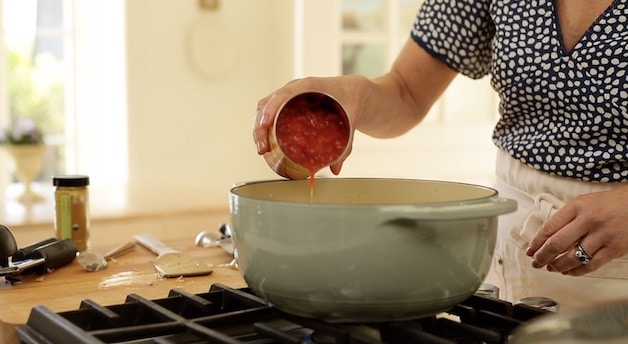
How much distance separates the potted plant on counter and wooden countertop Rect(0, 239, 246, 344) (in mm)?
1611

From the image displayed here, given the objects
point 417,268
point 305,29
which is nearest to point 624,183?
point 417,268

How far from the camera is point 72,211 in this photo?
1273 mm

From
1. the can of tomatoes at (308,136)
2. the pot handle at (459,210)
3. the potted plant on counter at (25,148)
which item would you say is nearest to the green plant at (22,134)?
the potted plant on counter at (25,148)

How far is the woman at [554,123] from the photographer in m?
1.11

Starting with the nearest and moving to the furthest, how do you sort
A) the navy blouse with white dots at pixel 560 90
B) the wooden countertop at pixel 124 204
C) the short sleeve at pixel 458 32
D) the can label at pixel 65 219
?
the navy blouse with white dots at pixel 560 90
the can label at pixel 65 219
the short sleeve at pixel 458 32
the wooden countertop at pixel 124 204

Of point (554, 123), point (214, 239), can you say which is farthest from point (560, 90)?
point (214, 239)

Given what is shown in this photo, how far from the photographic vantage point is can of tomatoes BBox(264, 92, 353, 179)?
945 mm

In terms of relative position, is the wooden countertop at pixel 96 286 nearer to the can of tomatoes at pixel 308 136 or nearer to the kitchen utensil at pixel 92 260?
the kitchen utensil at pixel 92 260

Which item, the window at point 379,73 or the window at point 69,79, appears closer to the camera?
the window at point 379,73

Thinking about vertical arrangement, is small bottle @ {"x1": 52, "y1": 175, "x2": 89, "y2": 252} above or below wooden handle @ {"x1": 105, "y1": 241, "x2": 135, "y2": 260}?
above

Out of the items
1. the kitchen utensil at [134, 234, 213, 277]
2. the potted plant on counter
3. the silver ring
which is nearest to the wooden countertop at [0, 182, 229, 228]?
the potted plant on counter

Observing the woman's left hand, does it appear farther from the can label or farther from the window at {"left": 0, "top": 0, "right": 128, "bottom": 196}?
the window at {"left": 0, "top": 0, "right": 128, "bottom": 196}

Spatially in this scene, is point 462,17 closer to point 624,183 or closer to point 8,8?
point 624,183

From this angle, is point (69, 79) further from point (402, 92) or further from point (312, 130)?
point (312, 130)
